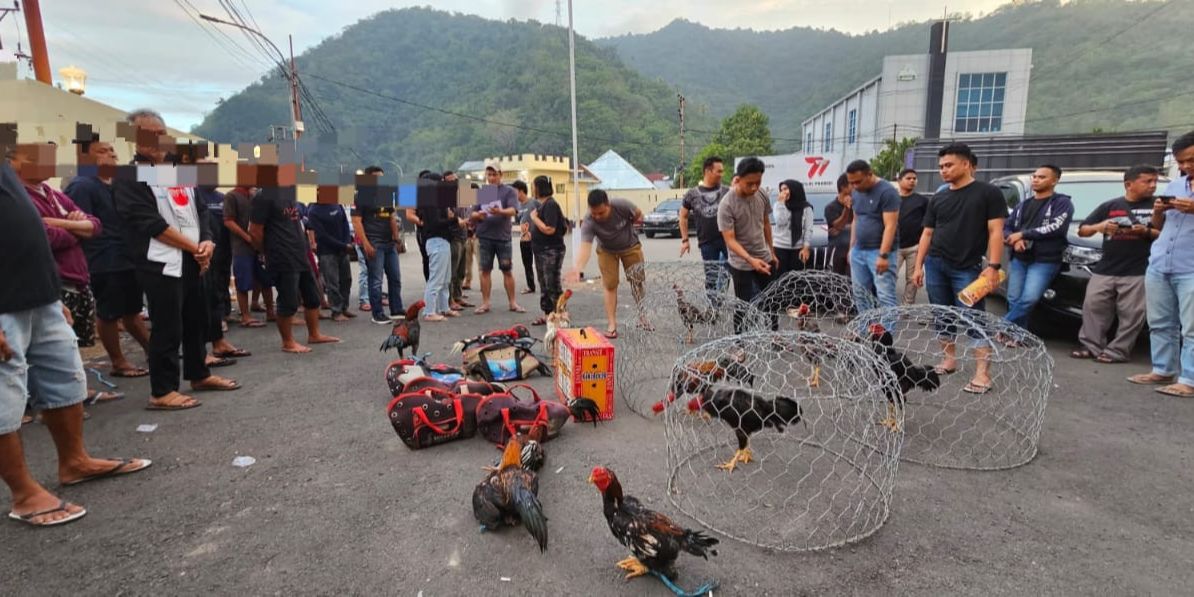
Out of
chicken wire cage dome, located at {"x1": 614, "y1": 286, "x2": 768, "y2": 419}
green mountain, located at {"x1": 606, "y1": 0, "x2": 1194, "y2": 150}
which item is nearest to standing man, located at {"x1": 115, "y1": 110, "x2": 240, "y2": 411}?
chicken wire cage dome, located at {"x1": 614, "y1": 286, "x2": 768, "y2": 419}

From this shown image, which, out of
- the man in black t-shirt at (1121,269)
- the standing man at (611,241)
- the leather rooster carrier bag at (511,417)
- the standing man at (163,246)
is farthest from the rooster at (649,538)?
the man in black t-shirt at (1121,269)

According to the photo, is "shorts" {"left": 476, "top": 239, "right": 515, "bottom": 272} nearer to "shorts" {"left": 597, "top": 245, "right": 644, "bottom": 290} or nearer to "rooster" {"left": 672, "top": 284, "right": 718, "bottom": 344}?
"shorts" {"left": 597, "top": 245, "right": 644, "bottom": 290}

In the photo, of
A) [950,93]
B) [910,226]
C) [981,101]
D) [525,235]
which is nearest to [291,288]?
[525,235]

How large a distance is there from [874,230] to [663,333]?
2376 mm

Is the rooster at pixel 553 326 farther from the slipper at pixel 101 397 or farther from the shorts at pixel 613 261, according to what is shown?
the slipper at pixel 101 397

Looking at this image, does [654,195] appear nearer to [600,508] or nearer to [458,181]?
[458,181]

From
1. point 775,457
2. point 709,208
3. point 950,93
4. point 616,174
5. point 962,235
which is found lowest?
point 775,457

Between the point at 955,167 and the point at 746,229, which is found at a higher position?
the point at 955,167

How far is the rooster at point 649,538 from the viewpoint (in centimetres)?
217

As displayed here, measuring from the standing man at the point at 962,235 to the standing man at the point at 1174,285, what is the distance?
3.91 ft

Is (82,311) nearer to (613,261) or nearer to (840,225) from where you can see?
(613,261)

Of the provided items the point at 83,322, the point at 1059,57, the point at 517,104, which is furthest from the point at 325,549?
the point at 1059,57

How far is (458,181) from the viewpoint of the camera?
7480mm

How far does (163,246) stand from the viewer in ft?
12.5
